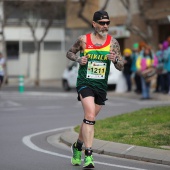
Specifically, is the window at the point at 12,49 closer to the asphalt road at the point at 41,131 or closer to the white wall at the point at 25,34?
the white wall at the point at 25,34

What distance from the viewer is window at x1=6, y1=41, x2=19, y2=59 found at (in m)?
46.9

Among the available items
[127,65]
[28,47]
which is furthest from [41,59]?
[127,65]

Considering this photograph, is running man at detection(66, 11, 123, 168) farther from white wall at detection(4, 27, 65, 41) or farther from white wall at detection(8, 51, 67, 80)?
white wall at detection(4, 27, 65, 41)

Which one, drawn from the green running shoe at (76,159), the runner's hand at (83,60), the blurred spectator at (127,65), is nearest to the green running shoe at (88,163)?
the green running shoe at (76,159)

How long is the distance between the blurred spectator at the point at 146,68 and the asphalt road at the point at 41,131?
0.51m

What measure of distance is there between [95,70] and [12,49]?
1536 inches

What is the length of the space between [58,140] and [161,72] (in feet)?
38.2

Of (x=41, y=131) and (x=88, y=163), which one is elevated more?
(x=88, y=163)

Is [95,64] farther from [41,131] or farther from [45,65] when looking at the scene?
[45,65]

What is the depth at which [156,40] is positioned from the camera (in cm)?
3425

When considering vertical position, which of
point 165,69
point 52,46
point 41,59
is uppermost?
point 165,69

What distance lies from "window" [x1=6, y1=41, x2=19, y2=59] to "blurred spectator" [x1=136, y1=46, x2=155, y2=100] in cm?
2518

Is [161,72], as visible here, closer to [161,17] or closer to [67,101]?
[67,101]

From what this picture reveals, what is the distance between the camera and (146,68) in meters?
22.4
